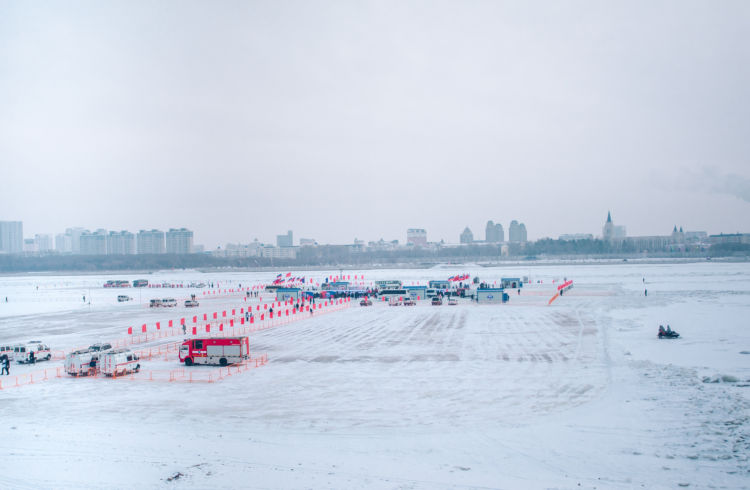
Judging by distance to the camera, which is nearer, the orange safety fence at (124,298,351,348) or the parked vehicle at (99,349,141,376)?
the parked vehicle at (99,349,141,376)

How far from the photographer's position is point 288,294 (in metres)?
64.3

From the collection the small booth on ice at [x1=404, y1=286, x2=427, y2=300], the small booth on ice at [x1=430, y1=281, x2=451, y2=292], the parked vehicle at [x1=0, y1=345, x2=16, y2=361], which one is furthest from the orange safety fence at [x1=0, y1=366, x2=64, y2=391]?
the small booth on ice at [x1=430, y1=281, x2=451, y2=292]

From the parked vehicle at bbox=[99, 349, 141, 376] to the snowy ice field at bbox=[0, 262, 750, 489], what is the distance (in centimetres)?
94

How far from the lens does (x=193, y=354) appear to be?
2636cm

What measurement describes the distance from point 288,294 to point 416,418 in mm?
48790

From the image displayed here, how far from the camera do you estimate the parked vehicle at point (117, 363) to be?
24.2 m

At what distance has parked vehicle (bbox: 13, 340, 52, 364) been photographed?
2762 centimetres

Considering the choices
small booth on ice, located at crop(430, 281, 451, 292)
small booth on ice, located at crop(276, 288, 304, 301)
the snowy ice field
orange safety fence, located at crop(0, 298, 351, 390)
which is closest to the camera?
the snowy ice field

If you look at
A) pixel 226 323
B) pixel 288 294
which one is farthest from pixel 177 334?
pixel 288 294

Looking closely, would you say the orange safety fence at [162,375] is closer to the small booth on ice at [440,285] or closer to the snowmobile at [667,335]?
the snowmobile at [667,335]

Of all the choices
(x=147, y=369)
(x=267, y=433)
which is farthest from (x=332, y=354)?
(x=267, y=433)

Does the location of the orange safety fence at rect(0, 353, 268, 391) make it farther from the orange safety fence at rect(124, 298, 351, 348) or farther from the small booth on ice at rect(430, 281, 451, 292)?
the small booth on ice at rect(430, 281, 451, 292)

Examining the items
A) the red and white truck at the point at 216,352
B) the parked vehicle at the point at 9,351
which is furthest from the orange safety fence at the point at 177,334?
the parked vehicle at the point at 9,351

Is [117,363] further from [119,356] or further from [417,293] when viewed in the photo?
[417,293]
